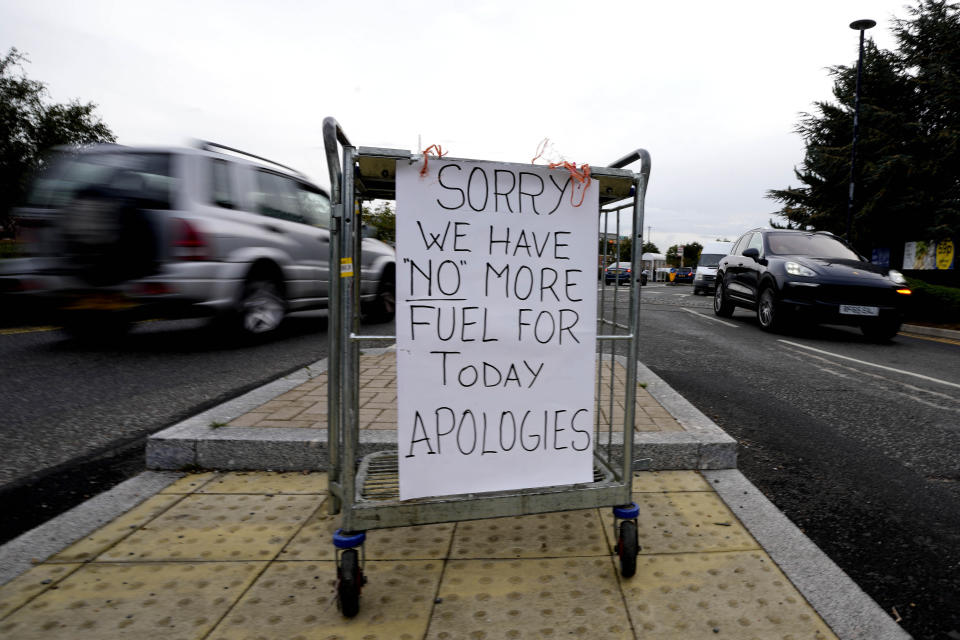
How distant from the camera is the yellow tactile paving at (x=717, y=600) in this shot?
1.73m

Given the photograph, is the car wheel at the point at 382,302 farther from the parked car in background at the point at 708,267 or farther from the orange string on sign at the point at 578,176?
the parked car in background at the point at 708,267

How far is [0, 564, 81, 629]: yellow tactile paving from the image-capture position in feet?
5.97

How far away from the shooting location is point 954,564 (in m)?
2.16

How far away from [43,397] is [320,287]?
3.50 m

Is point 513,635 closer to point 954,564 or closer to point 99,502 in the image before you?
point 954,564

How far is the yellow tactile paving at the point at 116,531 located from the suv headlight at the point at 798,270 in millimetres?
8778

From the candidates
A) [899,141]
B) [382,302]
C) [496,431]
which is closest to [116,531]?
[496,431]

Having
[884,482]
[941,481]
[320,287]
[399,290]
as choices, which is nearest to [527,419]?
[399,290]

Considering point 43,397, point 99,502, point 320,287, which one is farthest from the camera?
point 320,287

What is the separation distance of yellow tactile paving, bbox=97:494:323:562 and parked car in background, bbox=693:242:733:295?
22.8 metres

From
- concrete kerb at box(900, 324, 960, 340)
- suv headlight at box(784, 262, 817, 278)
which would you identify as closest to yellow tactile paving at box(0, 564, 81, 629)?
suv headlight at box(784, 262, 817, 278)

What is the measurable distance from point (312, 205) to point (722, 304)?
8.55 meters

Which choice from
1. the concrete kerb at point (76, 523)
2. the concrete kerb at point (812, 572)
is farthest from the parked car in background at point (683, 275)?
the concrete kerb at point (76, 523)

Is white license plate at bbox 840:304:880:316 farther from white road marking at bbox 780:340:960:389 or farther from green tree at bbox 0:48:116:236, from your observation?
green tree at bbox 0:48:116:236
